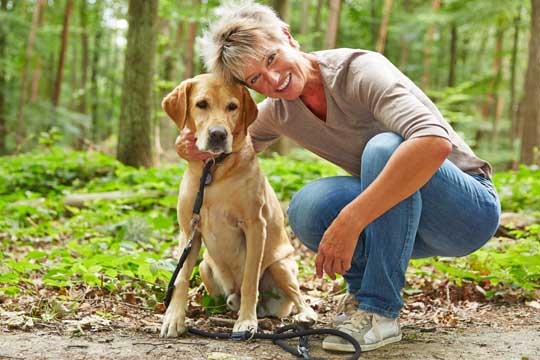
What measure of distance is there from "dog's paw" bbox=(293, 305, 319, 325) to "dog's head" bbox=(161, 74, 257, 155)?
3.48ft

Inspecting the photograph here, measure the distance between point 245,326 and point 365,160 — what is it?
1064 mm

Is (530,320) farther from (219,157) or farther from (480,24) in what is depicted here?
(480,24)

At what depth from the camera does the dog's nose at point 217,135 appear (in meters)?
2.80

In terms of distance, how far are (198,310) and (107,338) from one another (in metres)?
0.88

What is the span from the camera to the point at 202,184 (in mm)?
2834

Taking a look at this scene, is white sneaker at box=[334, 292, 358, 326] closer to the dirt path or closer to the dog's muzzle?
the dirt path

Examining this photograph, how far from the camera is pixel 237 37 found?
2633 millimetres

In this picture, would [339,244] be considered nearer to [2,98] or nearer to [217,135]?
[217,135]

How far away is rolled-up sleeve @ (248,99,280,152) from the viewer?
3.04 meters

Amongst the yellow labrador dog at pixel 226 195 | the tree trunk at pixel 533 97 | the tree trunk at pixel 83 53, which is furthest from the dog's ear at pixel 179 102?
the tree trunk at pixel 83 53

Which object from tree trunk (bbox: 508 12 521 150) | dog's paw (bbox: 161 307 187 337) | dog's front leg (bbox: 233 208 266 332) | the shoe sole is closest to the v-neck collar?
dog's front leg (bbox: 233 208 266 332)

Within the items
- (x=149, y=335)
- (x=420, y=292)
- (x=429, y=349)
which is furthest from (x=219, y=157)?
(x=420, y=292)

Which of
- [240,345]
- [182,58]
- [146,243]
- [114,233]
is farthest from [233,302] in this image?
[182,58]

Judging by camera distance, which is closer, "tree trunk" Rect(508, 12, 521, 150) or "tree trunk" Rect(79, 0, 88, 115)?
"tree trunk" Rect(508, 12, 521, 150)
